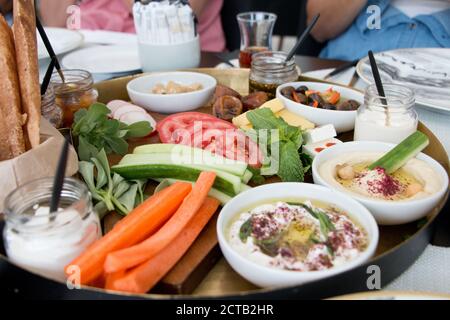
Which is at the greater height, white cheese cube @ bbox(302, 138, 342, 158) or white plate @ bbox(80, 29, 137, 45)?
white plate @ bbox(80, 29, 137, 45)

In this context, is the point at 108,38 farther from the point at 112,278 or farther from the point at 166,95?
the point at 112,278

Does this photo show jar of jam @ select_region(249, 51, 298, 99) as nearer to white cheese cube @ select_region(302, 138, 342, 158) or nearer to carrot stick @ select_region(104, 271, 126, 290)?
white cheese cube @ select_region(302, 138, 342, 158)

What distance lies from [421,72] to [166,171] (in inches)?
54.0

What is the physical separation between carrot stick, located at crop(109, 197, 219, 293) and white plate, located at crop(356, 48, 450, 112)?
3.79 ft

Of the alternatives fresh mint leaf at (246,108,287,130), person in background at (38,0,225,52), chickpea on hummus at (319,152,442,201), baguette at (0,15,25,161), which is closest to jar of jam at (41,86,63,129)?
baguette at (0,15,25,161)

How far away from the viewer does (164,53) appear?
2.29 m

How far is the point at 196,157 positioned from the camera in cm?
141

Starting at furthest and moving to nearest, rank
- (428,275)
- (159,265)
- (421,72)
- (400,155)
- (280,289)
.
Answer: (421,72), (400,155), (428,275), (159,265), (280,289)

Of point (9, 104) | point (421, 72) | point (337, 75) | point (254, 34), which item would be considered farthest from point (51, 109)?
point (421, 72)

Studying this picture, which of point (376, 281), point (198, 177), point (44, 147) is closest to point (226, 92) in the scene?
point (198, 177)

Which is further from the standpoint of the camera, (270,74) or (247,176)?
(270,74)

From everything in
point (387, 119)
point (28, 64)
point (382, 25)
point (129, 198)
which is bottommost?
point (129, 198)

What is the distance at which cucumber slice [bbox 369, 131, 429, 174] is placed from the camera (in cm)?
138

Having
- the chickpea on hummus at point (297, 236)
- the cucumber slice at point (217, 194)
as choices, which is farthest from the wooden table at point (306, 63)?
the chickpea on hummus at point (297, 236)
